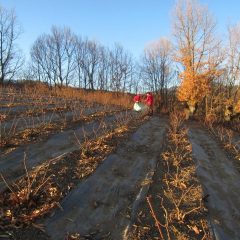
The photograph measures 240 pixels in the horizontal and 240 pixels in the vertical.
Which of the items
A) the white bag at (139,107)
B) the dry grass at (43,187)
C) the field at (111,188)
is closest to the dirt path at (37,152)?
the field at (111,188)

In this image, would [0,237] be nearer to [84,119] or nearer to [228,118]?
[84,119]

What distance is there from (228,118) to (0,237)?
27.6m

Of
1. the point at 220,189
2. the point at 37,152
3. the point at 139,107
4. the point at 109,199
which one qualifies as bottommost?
the point at 220,189

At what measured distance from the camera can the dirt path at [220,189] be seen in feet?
18.0

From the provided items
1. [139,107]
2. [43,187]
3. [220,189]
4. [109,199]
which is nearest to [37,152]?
[43,187]

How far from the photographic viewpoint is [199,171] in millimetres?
8367

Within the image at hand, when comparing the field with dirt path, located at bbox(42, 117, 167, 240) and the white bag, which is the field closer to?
dirt path, located at bbox(42, 117, 167, 240)

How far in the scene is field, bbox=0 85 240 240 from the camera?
502cm

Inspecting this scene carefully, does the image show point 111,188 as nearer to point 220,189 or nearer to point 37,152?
point 220,189

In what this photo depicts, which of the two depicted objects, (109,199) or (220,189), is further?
(220,189)

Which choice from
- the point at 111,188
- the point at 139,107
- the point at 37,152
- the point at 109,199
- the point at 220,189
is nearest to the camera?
the point at 109,199

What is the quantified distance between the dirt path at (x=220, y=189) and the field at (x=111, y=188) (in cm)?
2

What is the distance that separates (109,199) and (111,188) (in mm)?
524

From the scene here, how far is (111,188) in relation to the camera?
6590 mm
